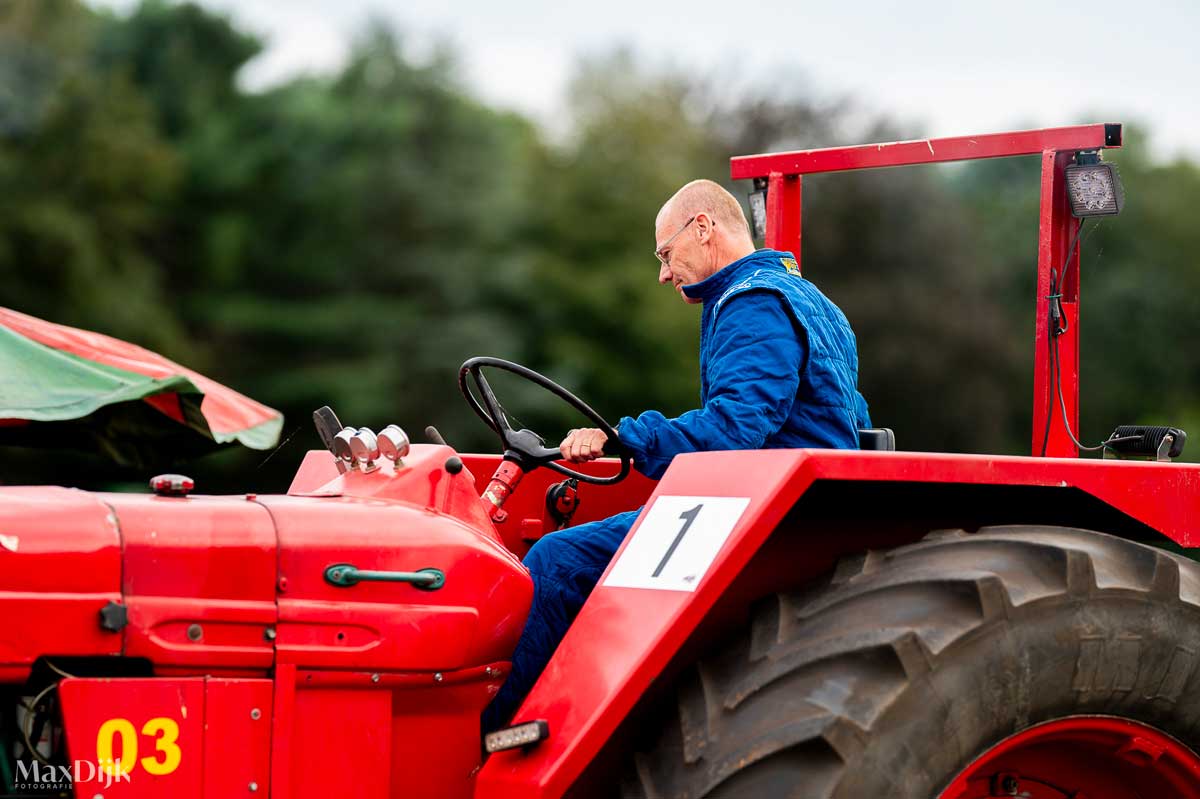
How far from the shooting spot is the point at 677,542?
2939 mm

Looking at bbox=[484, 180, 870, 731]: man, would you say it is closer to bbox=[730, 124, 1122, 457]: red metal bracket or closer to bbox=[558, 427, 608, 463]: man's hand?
bbox=[558, 427, 608, 463]: man's hand

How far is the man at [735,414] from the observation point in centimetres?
342

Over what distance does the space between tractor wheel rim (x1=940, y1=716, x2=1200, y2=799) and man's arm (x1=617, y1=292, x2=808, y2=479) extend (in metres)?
0.88

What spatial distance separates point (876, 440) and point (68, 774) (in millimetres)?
2024

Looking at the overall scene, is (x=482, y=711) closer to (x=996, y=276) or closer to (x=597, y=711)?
(x=597, y=711)

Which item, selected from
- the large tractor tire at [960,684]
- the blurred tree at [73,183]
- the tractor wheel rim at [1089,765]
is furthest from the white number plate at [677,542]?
the blurred tree at [73,183]

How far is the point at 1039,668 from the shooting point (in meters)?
2.86

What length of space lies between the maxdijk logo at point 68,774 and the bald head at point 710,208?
206cm

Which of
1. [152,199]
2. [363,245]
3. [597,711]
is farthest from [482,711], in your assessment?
[363,245]

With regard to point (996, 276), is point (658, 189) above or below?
above

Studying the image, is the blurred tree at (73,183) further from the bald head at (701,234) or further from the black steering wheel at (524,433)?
the black steering wheel at (524,433)

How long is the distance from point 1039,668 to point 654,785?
750mm

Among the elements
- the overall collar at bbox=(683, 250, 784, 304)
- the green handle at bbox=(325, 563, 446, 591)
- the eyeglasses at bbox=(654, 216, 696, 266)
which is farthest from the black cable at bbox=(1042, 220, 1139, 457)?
the green handle at bbox=(325, 563, 446, 591)

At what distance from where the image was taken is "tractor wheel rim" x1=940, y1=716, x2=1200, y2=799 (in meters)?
2.98
